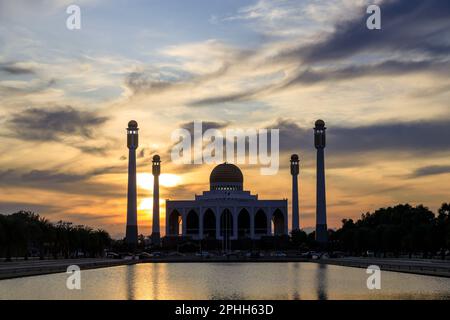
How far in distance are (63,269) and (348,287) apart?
88.2 feet

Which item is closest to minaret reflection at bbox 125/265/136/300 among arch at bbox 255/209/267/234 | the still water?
the still water

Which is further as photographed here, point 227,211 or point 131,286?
point 227,211

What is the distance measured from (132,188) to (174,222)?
40.5 metres

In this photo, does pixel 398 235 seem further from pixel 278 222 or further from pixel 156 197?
pixel 278 222

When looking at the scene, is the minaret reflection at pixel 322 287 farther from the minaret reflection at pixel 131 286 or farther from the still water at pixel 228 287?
the minaret reflection at pixel 131 286

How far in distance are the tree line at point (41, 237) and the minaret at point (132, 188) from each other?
9351mm

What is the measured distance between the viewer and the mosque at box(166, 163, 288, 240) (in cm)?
15912

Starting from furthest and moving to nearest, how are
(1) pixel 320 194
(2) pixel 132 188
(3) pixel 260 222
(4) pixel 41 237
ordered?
1. (3) pixel 260 222
2. (1) pixel 320 194
3. (2) pixel 132 188
4. (4) pixel 41 237

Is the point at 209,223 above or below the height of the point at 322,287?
above

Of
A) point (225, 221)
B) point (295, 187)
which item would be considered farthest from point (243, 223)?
point (295, 187)

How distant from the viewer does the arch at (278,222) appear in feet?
541

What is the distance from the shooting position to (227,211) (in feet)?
525
